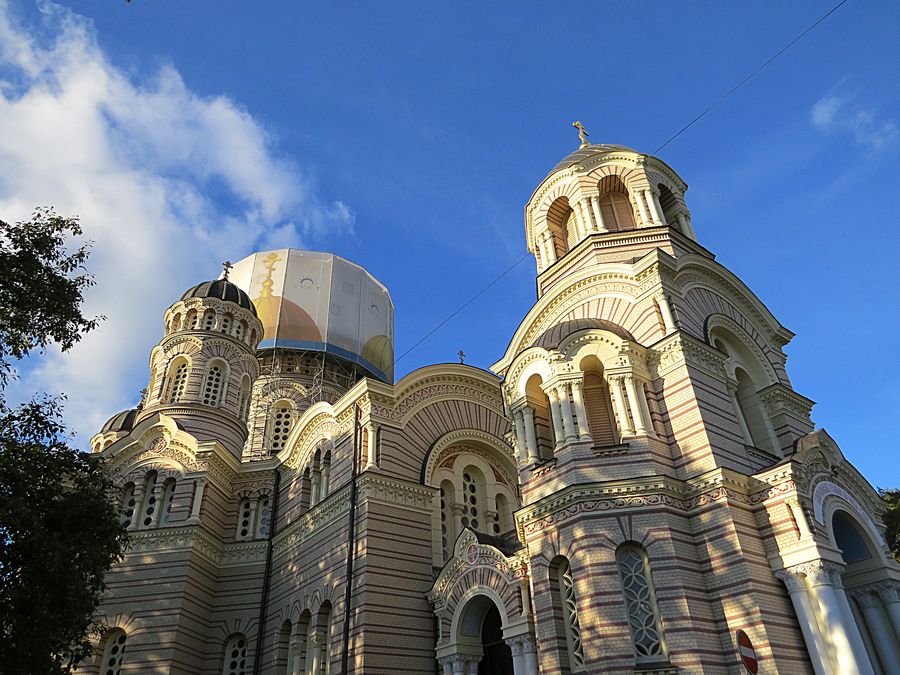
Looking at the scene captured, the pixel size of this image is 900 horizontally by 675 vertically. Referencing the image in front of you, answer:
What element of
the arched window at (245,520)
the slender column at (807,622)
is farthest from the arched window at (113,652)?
the slender column at (807,622)

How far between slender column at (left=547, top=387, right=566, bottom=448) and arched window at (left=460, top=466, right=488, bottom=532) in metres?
6.02

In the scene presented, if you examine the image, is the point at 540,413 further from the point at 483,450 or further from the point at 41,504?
the point at 41,504

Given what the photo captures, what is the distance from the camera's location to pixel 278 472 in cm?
2308

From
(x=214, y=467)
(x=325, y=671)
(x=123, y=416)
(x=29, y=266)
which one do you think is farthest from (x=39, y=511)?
(x=123, y=416)

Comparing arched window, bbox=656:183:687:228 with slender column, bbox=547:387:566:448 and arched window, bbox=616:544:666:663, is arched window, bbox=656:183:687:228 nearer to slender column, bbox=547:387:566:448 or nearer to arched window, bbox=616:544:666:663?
slender column, bbox=547:387:566:448

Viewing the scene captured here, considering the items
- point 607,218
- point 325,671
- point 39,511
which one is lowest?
point 325,671

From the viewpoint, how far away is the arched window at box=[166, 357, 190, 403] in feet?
80.8

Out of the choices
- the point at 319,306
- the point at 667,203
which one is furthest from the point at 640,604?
the point at 319,306

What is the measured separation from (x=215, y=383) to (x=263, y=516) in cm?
559

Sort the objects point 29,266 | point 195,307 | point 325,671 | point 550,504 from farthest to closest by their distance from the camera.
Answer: point 195,307 < point 325,671 < point 550,504 < point 29,266

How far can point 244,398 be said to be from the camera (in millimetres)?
25984

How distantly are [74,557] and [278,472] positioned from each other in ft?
38.4

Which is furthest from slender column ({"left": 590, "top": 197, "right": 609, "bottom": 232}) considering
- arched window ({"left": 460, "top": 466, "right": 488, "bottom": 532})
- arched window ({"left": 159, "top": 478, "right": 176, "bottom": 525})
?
arched window ({"left": 159, "top": 478, "right": 176, "bottom": 525})

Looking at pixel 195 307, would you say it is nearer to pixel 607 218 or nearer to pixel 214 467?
pixel 214 467
